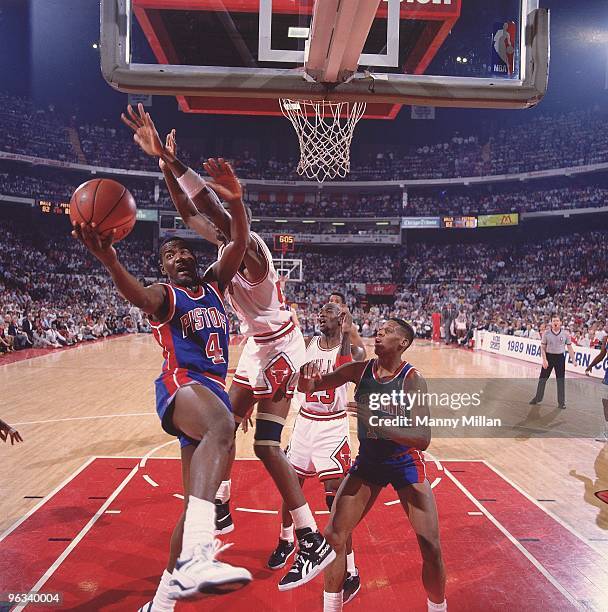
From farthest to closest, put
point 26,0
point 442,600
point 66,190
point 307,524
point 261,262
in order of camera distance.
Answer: point 66,190, point 26,0, point 261,262, point 307,524, point 442,600

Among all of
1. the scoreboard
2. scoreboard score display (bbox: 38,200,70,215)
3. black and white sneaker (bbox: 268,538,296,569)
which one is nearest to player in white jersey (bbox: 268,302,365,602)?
black and white sneaker (bbox: 268,538,296,569)

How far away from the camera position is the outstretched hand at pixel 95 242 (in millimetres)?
2715

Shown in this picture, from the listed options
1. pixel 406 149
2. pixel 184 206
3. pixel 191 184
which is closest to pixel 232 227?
pixel 191 184

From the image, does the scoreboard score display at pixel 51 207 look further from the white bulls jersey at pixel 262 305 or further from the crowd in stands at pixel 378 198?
the white bulls jersey at pixel 262 305

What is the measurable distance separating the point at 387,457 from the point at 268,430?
0.84 meters

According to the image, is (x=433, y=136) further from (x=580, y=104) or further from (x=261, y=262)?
(x=261, y=262)

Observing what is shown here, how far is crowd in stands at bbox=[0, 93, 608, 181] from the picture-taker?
2944 cm

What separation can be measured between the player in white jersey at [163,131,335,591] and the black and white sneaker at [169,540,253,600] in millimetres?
1186

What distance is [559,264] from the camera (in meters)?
29.8

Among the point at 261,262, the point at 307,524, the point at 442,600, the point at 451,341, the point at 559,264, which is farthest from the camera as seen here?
the point at 559,264

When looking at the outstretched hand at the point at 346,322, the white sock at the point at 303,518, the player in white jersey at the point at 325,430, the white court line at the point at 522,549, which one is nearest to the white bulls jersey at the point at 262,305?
the player in white jersey at the point at 325,430

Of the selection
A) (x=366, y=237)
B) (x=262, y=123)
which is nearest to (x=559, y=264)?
(x=366, y=237)

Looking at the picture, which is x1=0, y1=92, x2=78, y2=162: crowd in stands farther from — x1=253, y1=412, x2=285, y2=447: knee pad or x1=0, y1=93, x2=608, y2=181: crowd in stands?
x1=253, y1=412, x2=285, y2=447: knee pad

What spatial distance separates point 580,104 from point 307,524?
32.6m
